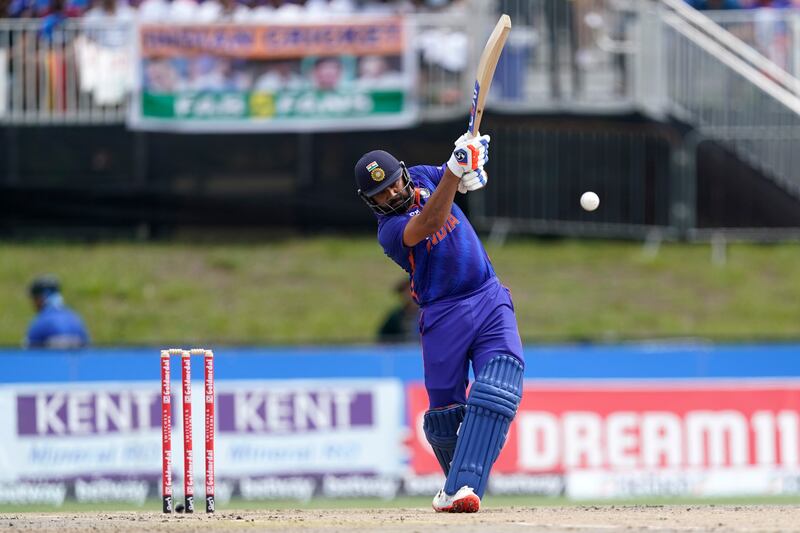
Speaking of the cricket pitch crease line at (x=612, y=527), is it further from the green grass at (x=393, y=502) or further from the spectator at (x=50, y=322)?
the spectator at (x=50, y=322)

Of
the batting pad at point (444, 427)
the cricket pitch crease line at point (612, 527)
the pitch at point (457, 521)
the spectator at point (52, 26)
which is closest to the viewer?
the cricket pitch crease line at point (612, 527)

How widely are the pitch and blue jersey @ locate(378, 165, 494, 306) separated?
1276mm

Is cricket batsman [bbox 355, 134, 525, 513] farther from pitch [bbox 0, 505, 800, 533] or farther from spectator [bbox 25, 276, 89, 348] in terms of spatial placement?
→ spectator [bbox 25, 276, 89, 348]

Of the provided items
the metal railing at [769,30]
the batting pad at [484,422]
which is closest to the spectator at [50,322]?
the batting pad at [484,422]

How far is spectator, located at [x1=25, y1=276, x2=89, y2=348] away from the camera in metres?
13.2

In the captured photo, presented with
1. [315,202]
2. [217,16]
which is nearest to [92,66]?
[217,16]

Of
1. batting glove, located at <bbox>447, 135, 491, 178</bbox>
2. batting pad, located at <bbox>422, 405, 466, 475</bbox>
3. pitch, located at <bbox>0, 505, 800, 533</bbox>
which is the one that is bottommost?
pitch, located at <bbox>0, 505, 800, 533</bbox>

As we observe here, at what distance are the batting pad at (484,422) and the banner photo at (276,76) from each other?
980 cm

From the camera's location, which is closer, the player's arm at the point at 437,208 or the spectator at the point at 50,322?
the player's arm at the point at 437,208

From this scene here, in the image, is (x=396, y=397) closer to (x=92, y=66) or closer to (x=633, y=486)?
(x=633, y=486)

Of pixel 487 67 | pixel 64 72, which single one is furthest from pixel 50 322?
pixel 487 67

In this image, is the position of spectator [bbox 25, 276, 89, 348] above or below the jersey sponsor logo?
below

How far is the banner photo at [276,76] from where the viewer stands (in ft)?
56.0

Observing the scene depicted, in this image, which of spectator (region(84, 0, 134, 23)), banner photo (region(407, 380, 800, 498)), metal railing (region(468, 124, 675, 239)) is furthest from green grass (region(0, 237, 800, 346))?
spectator (region(84, 0, 134, 23))
